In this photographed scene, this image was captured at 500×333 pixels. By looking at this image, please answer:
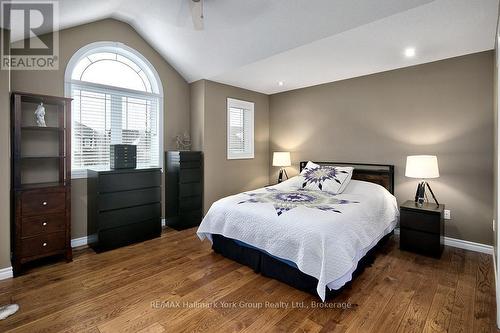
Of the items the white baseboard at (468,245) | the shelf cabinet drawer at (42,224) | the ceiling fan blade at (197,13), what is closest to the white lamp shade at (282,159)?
the white baseboard at (468,245)

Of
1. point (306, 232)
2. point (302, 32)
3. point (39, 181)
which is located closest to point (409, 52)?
point (302, 32)

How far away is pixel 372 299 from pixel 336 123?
2.79 meters

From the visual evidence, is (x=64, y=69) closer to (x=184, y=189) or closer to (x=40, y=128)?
(x=40, y=128)

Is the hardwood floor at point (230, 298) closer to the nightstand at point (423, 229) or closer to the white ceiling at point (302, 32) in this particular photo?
the nightstand at point (423, 229)

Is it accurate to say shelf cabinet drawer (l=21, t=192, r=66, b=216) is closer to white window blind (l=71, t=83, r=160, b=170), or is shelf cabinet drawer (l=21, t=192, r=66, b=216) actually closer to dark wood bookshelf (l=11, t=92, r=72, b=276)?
dark wood bookshelf (l=11, t=92, r=72, b=276)

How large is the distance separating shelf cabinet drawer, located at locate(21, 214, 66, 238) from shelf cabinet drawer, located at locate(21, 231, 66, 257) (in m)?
0.05

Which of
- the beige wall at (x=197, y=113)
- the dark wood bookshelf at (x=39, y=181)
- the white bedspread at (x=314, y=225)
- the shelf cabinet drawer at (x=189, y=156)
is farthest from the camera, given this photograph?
the beige wall at (x=197, y=113)

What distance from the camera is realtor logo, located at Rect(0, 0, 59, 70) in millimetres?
2206

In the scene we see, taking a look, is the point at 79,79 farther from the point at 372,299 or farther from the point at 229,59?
the point at 372,299

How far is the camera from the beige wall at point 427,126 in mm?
2967

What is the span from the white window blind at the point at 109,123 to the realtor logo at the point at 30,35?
0.41 metres

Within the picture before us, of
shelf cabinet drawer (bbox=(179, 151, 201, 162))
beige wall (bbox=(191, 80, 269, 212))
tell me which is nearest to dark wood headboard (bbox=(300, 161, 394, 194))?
beige wall (bbox=(191, 80, 269, 212))

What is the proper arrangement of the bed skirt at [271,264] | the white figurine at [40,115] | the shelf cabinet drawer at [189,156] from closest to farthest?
the bed skirt at [271,264], the white figurine at [40,115], the shelf cabinet drawer at [189,156]

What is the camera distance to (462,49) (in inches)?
113
